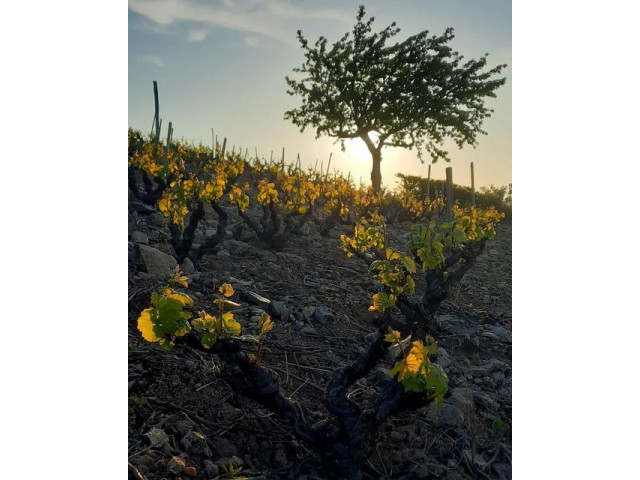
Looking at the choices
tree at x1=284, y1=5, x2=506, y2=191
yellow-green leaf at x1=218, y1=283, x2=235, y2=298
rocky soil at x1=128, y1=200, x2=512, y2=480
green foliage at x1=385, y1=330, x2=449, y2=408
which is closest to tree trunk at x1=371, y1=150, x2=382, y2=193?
tree at x1=284, y1=5, x2=506, y2=191

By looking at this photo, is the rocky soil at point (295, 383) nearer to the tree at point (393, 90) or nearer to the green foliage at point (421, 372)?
the green foliage at point (421, 372)

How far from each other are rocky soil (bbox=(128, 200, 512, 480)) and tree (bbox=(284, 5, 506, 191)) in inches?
47.7

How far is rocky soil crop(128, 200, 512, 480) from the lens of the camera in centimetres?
217

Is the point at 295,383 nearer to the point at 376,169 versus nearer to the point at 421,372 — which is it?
the point at 421,372

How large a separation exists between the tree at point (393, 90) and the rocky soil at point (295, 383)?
121 cm

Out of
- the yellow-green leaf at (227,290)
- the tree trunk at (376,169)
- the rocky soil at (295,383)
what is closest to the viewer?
the yellow-green leaf at (227,290)

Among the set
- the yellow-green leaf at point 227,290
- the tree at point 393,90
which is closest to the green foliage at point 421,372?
the yellow-green leaf at point 227,290

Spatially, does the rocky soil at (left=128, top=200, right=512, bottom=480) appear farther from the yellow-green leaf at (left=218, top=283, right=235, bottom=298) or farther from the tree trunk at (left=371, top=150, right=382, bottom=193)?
the tree trunk at (left=371, top=150, right=382, bottom=193)

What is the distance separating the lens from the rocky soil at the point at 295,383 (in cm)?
217

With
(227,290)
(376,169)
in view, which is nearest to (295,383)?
(227,290)

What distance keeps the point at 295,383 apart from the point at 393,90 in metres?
2.44
